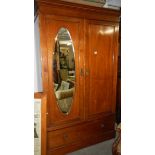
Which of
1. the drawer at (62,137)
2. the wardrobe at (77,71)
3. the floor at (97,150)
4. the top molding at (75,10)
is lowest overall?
the floor at (97,150)

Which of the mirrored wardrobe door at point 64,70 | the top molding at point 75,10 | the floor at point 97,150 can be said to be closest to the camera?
the top molding at point 75,10

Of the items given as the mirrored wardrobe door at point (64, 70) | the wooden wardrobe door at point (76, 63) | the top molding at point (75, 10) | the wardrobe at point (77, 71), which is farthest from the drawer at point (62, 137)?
the top molding at point (75, 10)

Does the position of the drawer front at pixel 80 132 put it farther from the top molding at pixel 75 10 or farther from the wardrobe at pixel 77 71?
the top molding at pixel 75 10

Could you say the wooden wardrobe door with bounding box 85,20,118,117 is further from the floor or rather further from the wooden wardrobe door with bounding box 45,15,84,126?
the floor

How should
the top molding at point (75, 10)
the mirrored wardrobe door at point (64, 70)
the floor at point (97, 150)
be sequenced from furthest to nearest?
the floor at point (97, 150)
the mirrored wardrobe door at point (64, 70)
the top molding at point (75, 10)

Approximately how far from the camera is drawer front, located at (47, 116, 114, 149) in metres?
2.11

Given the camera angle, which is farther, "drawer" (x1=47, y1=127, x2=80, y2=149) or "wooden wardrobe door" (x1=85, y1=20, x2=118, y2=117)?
"wooden wardrobe door" (x1=85, y1=20, x2=118, y2=117)

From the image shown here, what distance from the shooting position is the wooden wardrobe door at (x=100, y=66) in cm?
229

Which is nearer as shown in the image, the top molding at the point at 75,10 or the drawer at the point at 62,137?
the top molding at the point at 75,10

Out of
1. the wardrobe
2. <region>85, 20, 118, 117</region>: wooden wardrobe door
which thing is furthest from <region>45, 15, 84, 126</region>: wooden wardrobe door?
<region>85, 20, 118, 117</region>: wooden wardrobe door

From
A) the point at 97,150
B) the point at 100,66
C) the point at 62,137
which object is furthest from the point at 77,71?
the point at 97,150

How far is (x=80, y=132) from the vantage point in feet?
7.59
